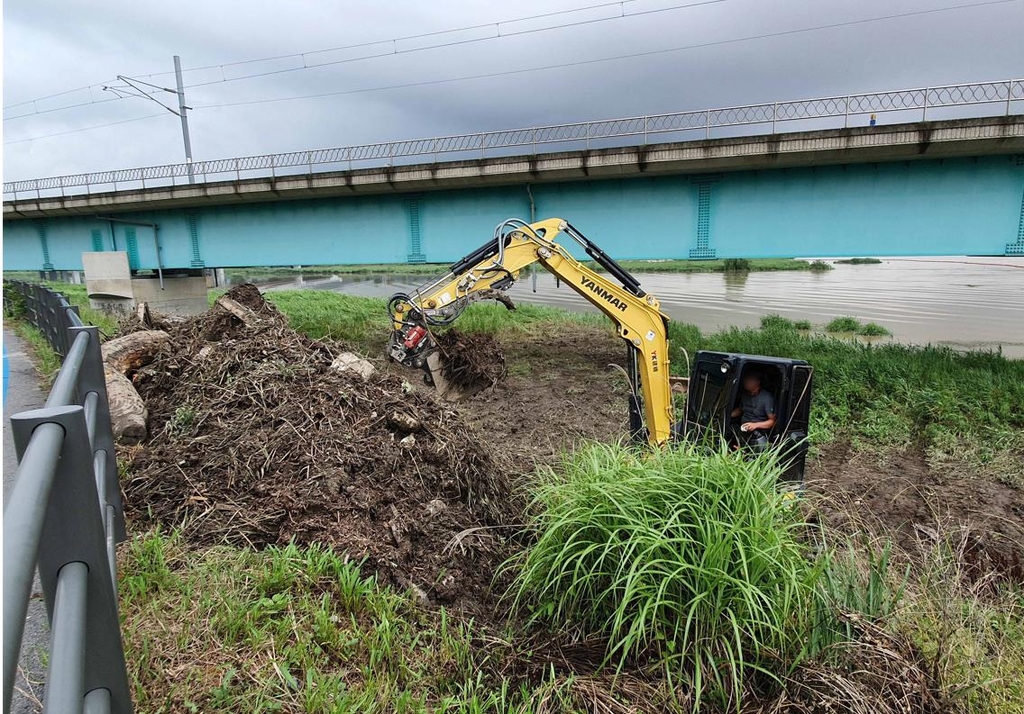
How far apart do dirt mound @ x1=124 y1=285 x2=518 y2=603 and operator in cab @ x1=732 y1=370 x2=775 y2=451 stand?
7.95 feet

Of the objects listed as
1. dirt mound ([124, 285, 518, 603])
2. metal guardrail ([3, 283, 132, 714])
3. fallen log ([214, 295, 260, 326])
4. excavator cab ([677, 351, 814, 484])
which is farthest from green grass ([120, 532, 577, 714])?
fallen log ([214, 295, 260, 326])

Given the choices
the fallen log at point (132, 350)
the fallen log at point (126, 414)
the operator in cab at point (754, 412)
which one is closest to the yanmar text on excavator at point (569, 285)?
the operator in cab at point (754, 412)

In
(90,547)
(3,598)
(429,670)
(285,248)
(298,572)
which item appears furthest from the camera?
(285,248)

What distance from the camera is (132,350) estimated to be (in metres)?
7.02

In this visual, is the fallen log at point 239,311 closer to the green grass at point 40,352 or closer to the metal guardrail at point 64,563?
the green grass at point 40,352

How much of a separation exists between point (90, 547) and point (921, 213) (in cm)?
1351

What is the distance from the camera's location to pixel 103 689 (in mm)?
1670

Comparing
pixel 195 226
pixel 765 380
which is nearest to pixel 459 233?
pixel 195 226

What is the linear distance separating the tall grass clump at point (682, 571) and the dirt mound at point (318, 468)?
97 cm

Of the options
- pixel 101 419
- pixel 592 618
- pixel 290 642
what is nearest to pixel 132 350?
pixel 101 419

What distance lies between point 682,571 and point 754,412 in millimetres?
3247

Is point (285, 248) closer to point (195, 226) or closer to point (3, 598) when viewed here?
point (195, 226)

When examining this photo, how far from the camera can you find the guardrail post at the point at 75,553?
1.45 m

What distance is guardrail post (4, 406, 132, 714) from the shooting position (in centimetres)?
145
